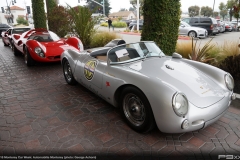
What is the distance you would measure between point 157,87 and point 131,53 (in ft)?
3.54

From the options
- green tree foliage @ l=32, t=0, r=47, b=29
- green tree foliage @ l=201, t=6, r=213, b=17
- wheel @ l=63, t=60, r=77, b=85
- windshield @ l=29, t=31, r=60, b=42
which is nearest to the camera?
wheel @ l=63, t=60, r=77, b=85

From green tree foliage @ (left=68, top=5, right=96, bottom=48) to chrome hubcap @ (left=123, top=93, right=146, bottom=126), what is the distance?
6.90m

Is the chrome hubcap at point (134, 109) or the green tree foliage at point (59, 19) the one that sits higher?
the green tree foliage at point (59, 19)

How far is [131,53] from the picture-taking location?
3.00 m

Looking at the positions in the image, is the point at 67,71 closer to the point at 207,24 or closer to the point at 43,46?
the point at 43,46

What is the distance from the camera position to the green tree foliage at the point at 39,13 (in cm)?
1106

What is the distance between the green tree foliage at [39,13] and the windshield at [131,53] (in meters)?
10.3

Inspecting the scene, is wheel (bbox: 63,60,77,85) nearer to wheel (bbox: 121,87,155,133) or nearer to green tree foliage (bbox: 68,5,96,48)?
wheel (bbox: 121,87,155,133)

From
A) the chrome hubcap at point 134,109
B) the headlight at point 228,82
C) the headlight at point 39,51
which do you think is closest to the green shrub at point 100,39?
the headlight at point 39,51

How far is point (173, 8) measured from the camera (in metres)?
5.07

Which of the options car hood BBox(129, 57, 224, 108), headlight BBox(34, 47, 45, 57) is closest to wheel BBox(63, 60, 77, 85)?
headlight BBox(34, 47, 45, 57)

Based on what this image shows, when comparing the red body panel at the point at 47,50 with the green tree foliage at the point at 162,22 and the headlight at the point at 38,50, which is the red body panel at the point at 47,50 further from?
the green tree foliage at the point at 162,22

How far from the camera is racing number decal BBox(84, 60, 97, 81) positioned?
3.18m

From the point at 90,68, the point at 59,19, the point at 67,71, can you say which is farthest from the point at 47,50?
the point at 59,19
